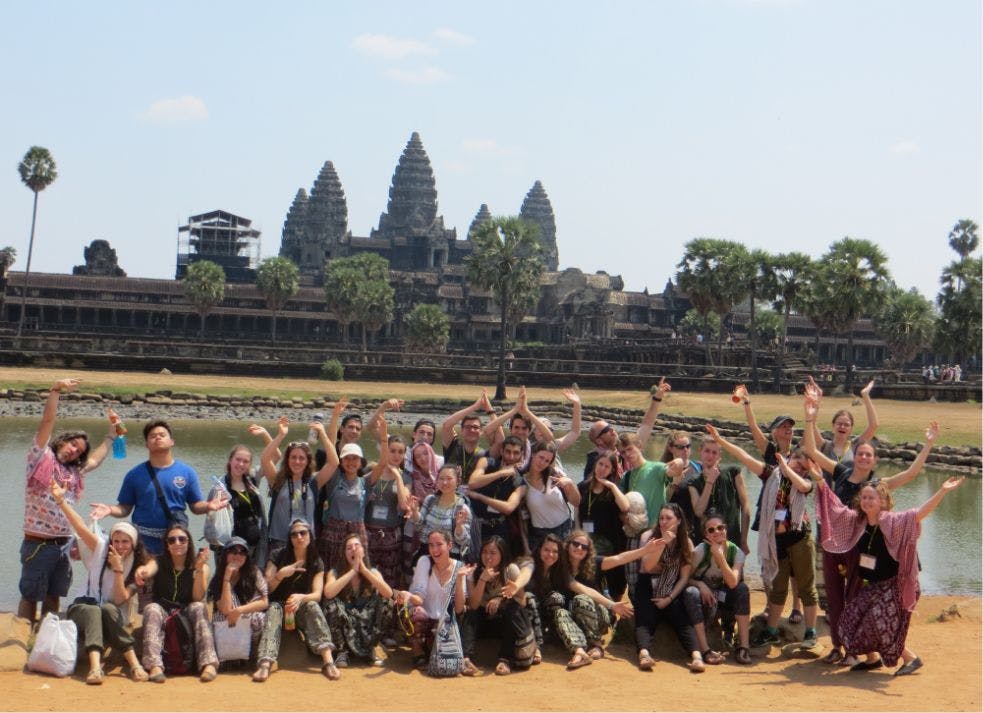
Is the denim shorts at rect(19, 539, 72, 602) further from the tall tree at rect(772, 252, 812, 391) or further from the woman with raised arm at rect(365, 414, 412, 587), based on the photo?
the tall tree at rect(772, 252, 812, 391)

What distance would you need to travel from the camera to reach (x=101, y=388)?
48.2 meters

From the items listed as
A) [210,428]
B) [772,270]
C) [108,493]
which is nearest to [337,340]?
[772,270]

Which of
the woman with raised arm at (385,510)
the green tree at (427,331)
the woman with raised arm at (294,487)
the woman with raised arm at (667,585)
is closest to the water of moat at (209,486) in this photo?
the woman with raised arm at (294,487)

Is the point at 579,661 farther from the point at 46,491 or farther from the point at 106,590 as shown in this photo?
the point at 46,491

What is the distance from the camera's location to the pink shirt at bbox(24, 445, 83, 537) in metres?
10.3

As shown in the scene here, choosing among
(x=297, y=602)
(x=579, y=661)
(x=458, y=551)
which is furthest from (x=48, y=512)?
(x=579, y=661)

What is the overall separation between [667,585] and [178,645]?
13.1 ft

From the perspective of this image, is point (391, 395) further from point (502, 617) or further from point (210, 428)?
point (502, 617)

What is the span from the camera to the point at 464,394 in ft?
182

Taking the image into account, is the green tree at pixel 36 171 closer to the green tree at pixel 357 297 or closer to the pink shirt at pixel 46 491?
the green tree at pixel 357 297

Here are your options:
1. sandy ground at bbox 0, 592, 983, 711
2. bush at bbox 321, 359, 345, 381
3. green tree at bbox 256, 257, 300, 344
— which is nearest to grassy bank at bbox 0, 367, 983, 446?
bush at bbox 321, 359, 345, 381

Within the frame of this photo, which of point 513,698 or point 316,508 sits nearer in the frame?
point 513,698

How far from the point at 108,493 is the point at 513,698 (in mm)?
13878

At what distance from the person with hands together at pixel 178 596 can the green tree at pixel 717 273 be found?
53959 millimetres
